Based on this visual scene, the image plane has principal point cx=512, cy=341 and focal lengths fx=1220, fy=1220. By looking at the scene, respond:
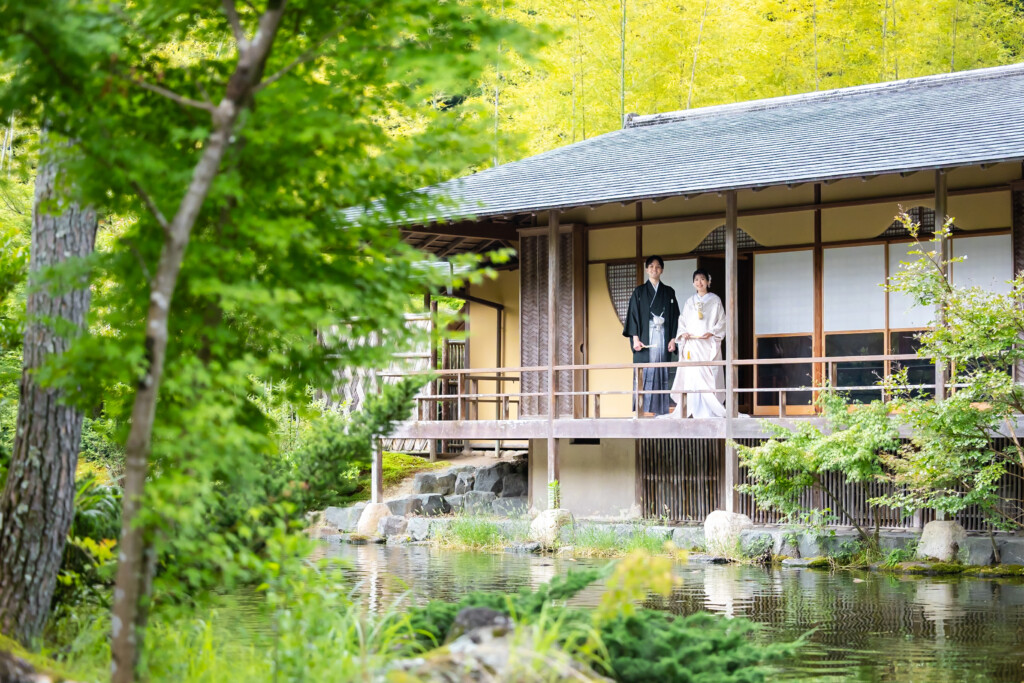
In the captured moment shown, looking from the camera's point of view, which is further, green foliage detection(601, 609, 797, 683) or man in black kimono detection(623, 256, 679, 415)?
man in black kimono detection(623, 256, 679, 415)

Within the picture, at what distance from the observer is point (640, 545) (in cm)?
1388

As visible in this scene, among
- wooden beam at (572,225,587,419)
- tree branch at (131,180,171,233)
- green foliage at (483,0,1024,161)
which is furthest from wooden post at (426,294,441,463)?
green foliage at (483,0,1024,161)

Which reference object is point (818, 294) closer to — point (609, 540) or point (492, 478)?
point (609, 540)

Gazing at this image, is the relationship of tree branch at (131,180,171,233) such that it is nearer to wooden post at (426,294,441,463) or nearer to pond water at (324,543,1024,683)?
pond water at (324,543,1024,683)

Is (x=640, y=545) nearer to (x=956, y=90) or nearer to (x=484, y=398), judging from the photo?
(x=484, y=398)

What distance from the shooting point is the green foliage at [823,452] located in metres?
12.9

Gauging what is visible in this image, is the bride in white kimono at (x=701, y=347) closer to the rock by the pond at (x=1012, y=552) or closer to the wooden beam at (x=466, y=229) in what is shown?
the wooden beam at (x=466, y=229)

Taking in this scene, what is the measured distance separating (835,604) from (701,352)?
5883mm

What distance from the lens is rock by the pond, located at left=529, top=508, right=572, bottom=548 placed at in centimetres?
1517

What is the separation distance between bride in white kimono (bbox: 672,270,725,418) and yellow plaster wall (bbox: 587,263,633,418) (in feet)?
5.46

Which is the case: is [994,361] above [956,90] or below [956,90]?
below

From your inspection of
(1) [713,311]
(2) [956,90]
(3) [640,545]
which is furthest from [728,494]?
(2) [956,90]

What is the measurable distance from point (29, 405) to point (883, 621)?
A: 21.8 feet

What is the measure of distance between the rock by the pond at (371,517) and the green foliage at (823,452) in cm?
611
